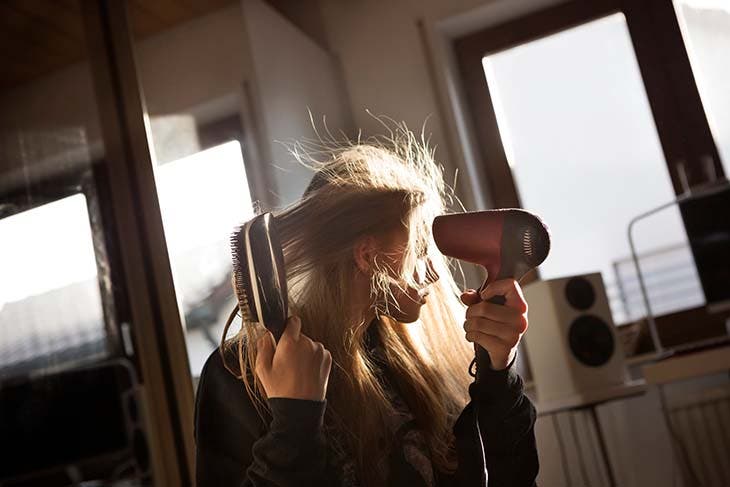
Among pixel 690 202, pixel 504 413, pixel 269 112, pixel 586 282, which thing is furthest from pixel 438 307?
pixel 690 202

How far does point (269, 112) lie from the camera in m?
0.87

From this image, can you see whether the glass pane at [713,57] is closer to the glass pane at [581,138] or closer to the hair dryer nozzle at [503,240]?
the glass pane at [581,138]

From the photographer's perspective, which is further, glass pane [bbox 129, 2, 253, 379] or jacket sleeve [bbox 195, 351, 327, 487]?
glass pane [bbox 129, 2, 253, 379]

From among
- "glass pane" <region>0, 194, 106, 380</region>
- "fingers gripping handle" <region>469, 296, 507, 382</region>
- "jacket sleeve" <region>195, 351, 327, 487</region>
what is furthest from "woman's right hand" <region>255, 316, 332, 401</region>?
"glass pane" <region>0, 194, 106, 380</region>

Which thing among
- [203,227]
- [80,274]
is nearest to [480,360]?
[203,227]

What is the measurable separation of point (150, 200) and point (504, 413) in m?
0.52

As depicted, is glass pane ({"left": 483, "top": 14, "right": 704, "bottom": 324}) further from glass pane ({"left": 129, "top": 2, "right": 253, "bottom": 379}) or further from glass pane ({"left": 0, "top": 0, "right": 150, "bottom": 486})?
glass pane ({"left": 0, "top": 0, "right": 150, "bottom": 486})

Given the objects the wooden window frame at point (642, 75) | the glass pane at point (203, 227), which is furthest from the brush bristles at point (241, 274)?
the wooden window frame at point (642, 75)

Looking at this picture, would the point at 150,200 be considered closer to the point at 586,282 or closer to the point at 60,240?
the point at 60,240

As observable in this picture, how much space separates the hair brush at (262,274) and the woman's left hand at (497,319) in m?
0.13

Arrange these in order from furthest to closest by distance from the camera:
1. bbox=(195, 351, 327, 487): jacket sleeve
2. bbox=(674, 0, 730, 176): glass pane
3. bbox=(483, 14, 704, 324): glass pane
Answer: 1. bbox=(674, 0, 730, 176): glass pane
2. bbox=(483, 14, 704, 324): glass pane
3. bbox=(195, 351, 327, 487): jacket sleeve

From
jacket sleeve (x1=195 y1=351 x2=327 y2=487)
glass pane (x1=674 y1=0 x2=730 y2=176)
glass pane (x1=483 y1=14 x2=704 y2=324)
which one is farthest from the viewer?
glass pane (x1=674 y1=0 x2=730 y2=176)

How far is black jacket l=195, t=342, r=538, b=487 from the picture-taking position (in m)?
0.54

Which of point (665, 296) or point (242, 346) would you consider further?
point (665, 296)
